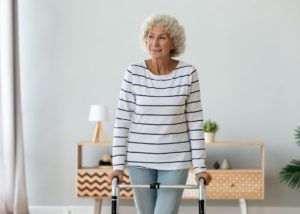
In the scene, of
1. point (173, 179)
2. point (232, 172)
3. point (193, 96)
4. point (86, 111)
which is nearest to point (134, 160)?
point (173, 179)

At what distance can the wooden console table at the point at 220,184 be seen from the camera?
4.22 metres

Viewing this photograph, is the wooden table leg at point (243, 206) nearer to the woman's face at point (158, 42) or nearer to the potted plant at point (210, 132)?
the potted plant at point (210, 132)

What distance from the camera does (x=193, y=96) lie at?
236cm

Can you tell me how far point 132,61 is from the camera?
15.3 ft

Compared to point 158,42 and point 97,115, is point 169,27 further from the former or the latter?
point 97,115

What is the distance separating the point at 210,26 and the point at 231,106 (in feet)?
2.31

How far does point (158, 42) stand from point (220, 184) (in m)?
2.13

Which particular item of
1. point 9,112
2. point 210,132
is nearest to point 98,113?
point 9,112

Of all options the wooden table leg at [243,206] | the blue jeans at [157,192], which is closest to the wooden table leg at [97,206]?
the wooden table leg at [243,206]

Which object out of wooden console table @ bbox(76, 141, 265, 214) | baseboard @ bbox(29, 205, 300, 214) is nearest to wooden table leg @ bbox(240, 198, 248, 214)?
wooden console table @ bbox(76, 141, 265, 214)

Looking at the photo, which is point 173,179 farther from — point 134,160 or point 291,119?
point 291,119

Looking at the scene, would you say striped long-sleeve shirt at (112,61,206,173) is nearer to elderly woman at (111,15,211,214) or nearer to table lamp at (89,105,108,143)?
elderly woman at (111,15,211,214)

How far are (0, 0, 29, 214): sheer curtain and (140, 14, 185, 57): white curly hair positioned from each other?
7.53 feet

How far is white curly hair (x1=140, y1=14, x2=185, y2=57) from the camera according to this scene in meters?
2.38
